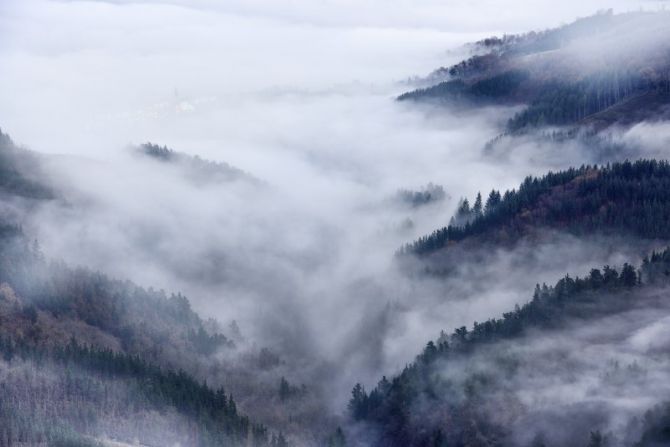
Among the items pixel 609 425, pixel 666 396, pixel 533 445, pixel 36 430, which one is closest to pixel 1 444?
pixel 36 430

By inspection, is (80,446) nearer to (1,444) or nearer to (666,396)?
(1,444)

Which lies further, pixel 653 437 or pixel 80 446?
pixel 80 446

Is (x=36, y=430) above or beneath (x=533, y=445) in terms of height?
above

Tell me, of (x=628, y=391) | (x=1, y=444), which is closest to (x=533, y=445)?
(x=628, y=391)

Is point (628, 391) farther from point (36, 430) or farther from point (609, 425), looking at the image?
point (36, 430)

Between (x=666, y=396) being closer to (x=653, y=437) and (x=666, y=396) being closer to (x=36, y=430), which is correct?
(x=653, y=437)

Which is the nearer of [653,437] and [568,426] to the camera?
[653,437]

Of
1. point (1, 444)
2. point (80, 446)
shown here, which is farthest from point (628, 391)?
point (1, 444)
